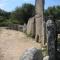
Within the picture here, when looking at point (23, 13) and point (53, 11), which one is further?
point (53, 11)

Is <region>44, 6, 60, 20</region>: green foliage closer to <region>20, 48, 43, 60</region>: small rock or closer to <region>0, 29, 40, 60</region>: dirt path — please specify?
<region>0, 29, 40, 60</region>: dirt path

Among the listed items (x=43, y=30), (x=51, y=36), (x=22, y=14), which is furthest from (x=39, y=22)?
(x=22, y=14)

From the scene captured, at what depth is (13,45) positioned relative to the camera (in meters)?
14.7

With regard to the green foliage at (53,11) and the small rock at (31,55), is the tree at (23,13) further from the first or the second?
the small rock at (31,55)

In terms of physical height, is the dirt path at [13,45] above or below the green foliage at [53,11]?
below

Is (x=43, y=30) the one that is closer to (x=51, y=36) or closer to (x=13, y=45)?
(x=13, y=45)

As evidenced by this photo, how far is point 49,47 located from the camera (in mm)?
8148

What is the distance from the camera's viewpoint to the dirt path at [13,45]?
1240cm

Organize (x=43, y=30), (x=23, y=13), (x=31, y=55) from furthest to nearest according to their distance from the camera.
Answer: (x=23, y=13) < (x=43, y=30) < (x=31, y=55)

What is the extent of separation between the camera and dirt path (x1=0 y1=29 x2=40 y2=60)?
12.4 metres

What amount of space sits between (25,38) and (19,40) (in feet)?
2.09

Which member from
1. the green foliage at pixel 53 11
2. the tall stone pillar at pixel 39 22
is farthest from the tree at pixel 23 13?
the tall stone pillar at pixel 39 22

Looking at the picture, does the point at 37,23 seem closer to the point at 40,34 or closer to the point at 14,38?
the point at 40,34

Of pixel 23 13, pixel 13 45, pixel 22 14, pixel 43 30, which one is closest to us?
pixel 43 30
